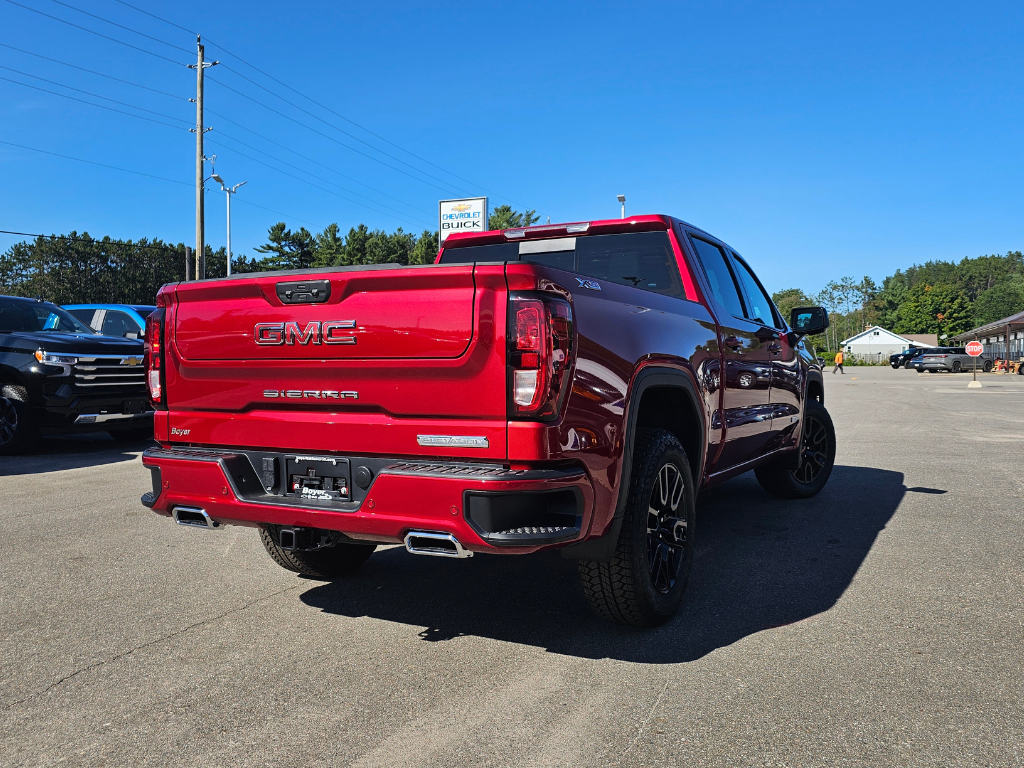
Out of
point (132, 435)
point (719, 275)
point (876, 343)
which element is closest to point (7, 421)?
point (132, 435)

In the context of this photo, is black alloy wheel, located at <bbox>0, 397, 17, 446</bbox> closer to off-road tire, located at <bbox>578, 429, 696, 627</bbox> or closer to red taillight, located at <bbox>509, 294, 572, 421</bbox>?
off-road tire, located at <bbox>578, 429, 696, 627</bbox>

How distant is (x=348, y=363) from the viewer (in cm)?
328

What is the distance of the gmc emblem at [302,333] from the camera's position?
3271 mm

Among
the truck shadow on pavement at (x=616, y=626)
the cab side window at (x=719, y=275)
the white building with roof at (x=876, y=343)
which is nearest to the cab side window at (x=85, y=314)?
the truck shadow on pavement at (x=616, y=626)

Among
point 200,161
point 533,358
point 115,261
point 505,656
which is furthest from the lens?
point 115,261

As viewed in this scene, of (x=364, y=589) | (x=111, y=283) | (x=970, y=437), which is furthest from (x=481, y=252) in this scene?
(x=111, y=283)

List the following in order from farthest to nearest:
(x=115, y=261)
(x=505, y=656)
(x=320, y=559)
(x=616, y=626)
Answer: (x=115, y=261) → (x=320, y=559) → (x=616, y=626) → (x=505, y=656)

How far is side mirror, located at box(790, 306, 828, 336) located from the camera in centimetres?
651

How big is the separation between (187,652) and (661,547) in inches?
83.7

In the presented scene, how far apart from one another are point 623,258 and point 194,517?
270 cm

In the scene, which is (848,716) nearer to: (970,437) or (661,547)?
(661,547)

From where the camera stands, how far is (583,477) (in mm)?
3123

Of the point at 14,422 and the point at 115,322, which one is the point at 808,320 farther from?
the point at 115,322

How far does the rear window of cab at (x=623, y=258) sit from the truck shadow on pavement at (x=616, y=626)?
Answer: 64.7 inches
